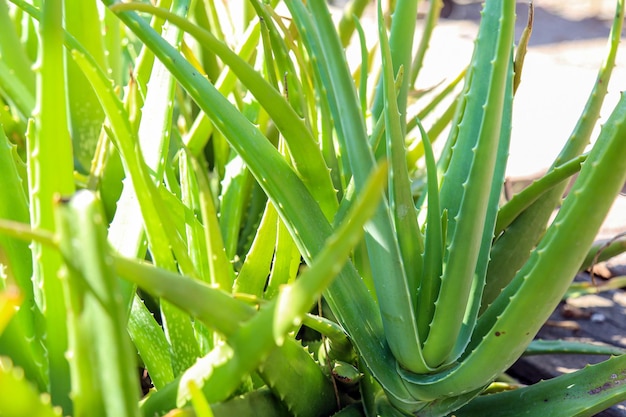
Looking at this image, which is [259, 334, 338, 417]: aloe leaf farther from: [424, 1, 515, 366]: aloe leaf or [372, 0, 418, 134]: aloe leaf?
[372, 0, 418, 134]: aloe leaf

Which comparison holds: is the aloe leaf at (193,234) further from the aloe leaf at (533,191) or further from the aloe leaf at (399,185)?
the aloe leaf at (533,191)

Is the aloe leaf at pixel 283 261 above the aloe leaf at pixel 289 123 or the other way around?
the other way around

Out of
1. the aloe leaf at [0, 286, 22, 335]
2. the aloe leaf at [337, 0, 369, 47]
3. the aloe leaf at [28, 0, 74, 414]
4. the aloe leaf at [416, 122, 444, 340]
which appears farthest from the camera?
the aloe leaf at [337, 0, 369, 47]

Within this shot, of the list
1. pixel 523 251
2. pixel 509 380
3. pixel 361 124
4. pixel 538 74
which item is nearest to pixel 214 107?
pixel 361 124

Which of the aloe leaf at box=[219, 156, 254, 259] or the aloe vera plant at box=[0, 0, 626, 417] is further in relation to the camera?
the aloe leaf at box=[219, 156, 254, 259]

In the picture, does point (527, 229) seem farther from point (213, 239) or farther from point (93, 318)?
point (93, 318)

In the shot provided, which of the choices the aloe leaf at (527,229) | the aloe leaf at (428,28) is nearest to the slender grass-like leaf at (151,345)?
the aloe leaf at (527,229)

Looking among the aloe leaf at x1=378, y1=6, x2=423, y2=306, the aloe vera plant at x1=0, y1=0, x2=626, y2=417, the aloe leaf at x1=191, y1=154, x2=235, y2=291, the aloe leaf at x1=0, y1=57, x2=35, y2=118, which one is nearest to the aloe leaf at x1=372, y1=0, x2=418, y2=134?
the aloe vera plant at x1=0, y1=0, x2=626, y2=417
